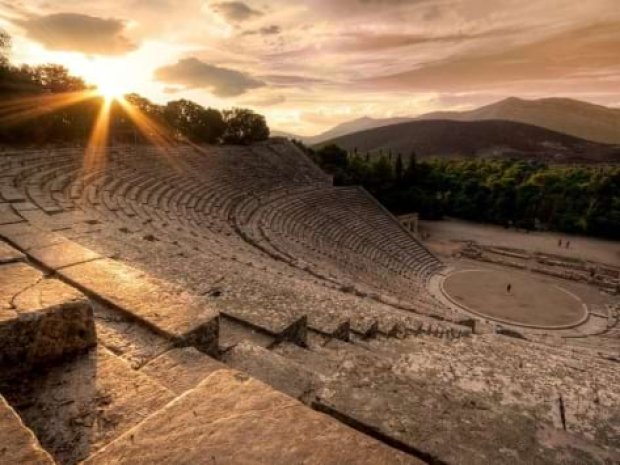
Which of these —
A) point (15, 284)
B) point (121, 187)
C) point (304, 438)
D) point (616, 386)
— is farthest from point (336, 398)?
point (121, 187)

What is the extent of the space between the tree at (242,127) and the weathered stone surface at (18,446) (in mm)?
32785

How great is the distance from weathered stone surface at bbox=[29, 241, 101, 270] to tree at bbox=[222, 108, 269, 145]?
98.6 ft

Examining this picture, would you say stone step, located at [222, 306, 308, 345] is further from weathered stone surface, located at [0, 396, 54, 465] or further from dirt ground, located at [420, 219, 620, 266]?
dirt ground, located at [420, 219, 620, 266]

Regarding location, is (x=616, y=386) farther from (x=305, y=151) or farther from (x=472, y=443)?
(x=305, y=151)

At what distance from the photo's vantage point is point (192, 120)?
30344 millimetres

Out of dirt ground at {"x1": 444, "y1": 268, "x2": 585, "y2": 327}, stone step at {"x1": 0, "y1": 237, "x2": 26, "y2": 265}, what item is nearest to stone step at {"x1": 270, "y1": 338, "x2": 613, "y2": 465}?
stone step at {"x1": 0, "y1": 237, "x2": 26, "y2": 265}

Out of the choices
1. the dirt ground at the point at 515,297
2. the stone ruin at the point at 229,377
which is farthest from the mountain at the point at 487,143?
the stone ruin at the point at 229,377

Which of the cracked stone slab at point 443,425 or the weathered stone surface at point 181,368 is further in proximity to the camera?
the weathered stone surface at point 181,368

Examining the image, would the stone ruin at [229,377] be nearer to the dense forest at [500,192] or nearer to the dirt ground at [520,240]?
the dirt ground at [520,240]

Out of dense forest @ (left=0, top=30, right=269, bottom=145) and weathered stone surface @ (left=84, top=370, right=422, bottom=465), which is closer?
weathered stone surface @ (left=84, top=370, right=422, bottom=465)

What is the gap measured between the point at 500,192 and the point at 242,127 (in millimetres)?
27739

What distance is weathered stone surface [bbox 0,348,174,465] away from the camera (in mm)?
1457

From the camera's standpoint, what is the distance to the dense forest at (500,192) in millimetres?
32500

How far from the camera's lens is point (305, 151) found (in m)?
35.6
